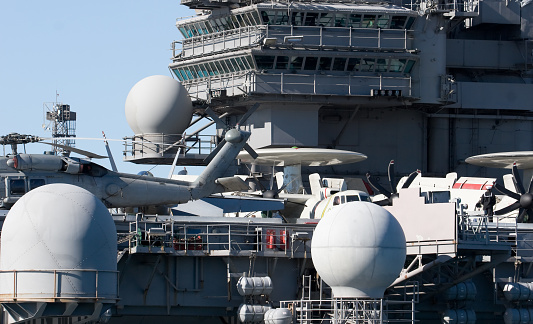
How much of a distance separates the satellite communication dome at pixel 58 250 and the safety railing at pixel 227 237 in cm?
957

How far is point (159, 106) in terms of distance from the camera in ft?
205

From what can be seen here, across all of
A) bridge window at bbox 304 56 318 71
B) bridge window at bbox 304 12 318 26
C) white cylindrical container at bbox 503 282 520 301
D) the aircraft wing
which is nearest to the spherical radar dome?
bridge window at bbox 304 56 318 71

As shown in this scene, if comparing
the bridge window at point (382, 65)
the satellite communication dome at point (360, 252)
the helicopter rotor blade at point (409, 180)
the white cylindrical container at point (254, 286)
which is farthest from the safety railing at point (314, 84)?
the satellite communication dome at point (360, 252)

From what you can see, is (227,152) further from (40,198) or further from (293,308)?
(40,198)

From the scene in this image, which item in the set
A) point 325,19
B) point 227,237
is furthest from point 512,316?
point 325,19

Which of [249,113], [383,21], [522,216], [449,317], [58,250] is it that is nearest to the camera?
[58,250]

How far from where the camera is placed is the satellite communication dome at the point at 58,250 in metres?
33.0

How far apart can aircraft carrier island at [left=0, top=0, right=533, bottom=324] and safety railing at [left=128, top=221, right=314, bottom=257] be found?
0.30 feet

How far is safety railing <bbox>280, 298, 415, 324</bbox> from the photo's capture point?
39.9 meters

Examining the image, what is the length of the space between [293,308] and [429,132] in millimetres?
25013

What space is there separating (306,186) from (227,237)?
17662 mm

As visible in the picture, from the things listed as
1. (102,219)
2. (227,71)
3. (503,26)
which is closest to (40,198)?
(102,219)

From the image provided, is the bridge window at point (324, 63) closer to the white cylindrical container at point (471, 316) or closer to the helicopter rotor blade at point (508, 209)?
the helicopter rotor blade at point (508, 209)

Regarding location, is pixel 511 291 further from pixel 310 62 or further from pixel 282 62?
pixel 282 62
